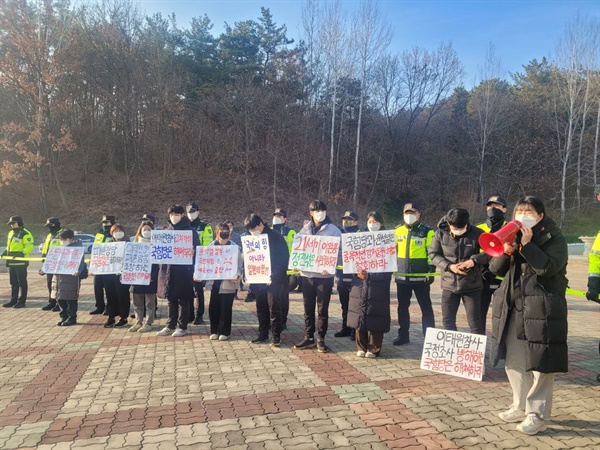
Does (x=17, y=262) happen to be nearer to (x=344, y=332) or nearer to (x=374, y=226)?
(x=344, y=332)

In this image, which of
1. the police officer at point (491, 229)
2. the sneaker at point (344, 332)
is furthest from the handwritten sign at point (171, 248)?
the police officer at point (491, 229)

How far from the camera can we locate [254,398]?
4.75 metres

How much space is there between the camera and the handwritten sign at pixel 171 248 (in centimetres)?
745

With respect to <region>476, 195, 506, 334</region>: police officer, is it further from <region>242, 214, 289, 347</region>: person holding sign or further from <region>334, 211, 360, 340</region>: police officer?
<region>242, 214, 289, 347</region>: person holding sign

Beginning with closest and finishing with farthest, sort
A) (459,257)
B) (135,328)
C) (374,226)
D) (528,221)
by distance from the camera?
1. (528,221)
2. (459,257)
3. (374,226)
4. (135,328)

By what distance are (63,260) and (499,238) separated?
317 inches

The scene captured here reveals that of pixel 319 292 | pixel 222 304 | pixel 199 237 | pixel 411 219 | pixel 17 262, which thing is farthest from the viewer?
pixel 17 262

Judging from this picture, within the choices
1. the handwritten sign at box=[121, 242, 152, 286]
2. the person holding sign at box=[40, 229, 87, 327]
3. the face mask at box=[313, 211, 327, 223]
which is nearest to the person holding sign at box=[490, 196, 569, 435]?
the face mask at box=[313, 211, 327, 223]

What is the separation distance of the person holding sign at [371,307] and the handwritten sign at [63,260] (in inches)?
220

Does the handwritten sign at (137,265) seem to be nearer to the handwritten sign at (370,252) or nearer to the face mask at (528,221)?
the handwritten sign at (370,252)

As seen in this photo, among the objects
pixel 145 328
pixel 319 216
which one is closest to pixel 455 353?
pixel 319 216

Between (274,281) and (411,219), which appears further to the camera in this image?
(411,219)

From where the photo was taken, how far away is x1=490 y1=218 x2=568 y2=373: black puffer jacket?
3.65 meters

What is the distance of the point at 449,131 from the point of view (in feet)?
136
